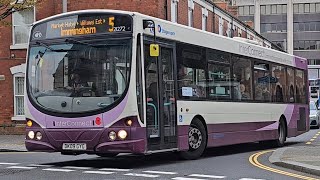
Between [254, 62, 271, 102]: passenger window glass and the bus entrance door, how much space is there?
17.0 ft

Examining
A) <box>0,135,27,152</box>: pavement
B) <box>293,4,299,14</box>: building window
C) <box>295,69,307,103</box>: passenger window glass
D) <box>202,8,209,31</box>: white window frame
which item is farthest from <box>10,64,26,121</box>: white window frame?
<box>293,4,299,14</box>: building window

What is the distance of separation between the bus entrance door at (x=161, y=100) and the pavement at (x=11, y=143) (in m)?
7.73

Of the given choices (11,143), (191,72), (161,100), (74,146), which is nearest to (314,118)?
(11,143)

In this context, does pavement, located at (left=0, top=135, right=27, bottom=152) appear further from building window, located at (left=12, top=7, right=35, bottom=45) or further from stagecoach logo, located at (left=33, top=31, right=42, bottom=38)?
stagecoach logo, located at (left=33, top=31, right=42, bottom=38)

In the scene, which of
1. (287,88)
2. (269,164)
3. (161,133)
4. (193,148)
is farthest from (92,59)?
(287,88)

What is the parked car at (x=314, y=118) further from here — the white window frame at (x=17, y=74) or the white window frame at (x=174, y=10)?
the white window frame at (x=17, y=74)

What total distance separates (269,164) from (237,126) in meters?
2.84

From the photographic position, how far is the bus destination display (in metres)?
11.7

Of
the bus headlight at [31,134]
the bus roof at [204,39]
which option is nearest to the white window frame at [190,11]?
the bus roof at [204,39]

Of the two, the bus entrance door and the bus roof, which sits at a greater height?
the bus roof

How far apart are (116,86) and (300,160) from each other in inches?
192

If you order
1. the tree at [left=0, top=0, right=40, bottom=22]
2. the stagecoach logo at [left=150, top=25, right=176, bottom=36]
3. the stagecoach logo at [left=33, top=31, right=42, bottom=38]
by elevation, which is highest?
the tree at [left=0, top=0, right=40, bottom=22]

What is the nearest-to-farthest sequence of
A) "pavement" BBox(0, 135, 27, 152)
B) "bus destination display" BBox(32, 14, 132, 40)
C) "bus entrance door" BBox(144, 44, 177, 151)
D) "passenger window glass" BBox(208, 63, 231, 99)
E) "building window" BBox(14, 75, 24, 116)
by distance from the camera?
"bus destination display" BBox(32, 14, 132, 40) → "bus entrance door" BBox(144, 44, 177, 151) → "passenger window glass" BBox(208, 63, 231, 99) → "pavement" BBox(0, 135, 27, 152) → "building window" BBox(14, 75, 24, 116)

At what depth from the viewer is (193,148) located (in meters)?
13.7
